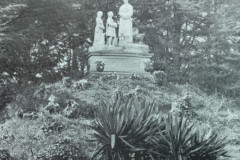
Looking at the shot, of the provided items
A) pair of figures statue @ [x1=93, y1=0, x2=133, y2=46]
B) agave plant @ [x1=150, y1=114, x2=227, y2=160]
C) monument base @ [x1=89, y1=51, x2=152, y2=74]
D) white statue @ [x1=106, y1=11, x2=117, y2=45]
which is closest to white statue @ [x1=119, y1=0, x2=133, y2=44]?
pair of figures statue @ [x1=93, y1=0, x2=133, y2=46]

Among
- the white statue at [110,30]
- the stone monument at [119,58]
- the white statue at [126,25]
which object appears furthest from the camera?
the white statue at [126,25]

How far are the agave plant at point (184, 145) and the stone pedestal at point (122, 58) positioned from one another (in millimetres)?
10543

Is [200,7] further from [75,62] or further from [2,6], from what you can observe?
[2,6]

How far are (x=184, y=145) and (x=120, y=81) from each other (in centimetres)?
915

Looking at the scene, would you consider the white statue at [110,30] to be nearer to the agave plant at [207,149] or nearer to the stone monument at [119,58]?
the stone monument at [119,58]

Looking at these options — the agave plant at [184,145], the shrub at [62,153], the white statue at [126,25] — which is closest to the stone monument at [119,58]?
the white statue at [126,25]

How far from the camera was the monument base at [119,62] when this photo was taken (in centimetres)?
1581

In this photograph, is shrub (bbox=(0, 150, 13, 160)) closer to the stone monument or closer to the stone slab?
the stone monument

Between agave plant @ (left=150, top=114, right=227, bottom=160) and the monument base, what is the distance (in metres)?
10.5

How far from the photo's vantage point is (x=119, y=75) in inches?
595

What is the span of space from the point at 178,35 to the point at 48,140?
47.9ft

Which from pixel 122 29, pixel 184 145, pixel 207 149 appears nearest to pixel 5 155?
pixel 184 145

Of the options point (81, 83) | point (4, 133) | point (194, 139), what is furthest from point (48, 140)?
point (81, 83)

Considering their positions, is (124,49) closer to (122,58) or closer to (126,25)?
(122,58)
